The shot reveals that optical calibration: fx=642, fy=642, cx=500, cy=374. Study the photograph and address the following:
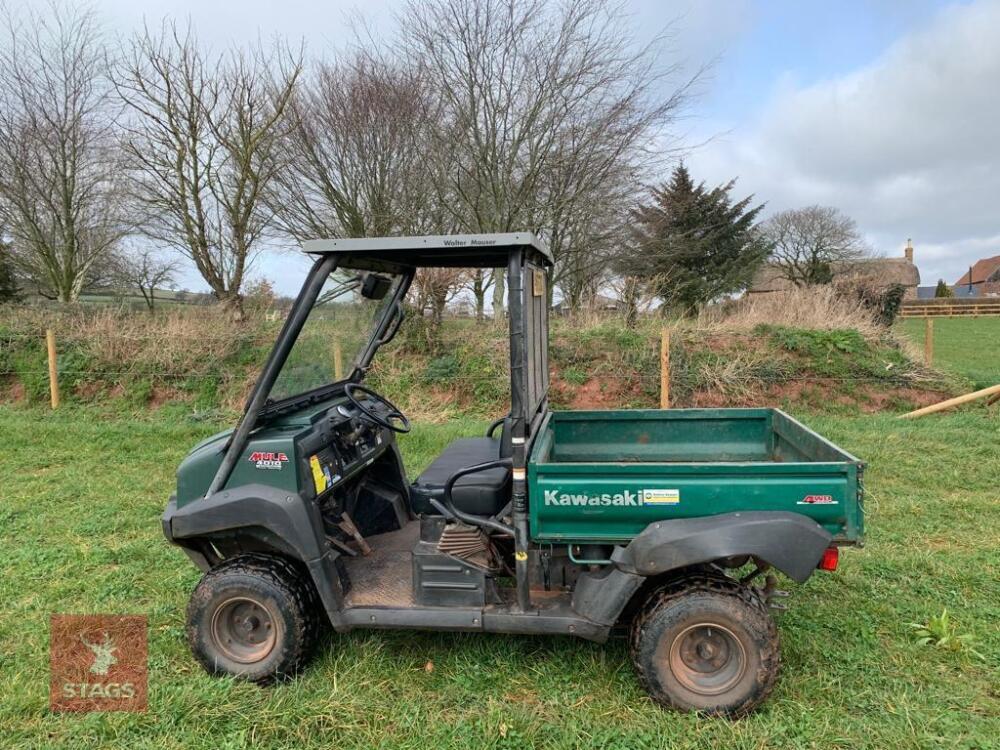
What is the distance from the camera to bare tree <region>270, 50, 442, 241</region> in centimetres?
1194

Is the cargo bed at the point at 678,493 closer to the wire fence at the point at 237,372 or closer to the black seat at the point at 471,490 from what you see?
the black seat at the point at 471,490

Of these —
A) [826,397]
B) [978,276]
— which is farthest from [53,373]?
[978,276]

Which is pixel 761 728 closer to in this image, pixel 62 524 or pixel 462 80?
pixel 62 524

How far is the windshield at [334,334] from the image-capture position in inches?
115

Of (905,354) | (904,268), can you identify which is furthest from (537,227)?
(904,268)

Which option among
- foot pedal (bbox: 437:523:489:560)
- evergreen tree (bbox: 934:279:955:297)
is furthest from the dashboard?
evergreen tree (bbox: 934:279:955:297)

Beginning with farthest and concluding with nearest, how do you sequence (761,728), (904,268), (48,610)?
1. (904,268)
2. (48,610)
3. (761,728)

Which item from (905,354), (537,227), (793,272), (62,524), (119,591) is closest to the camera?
(119,591)

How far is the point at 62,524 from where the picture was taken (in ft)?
15.4

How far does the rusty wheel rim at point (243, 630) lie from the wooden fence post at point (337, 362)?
1271 millimetres

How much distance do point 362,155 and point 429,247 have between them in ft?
34.4

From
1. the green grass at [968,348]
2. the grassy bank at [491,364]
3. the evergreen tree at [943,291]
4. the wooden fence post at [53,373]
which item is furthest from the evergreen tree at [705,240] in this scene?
the evergreen tree at [943,291]

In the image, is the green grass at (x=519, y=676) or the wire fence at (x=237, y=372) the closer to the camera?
the green grass at (x=519, y=676)

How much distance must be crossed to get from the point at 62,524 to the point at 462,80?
9496 millimetres
